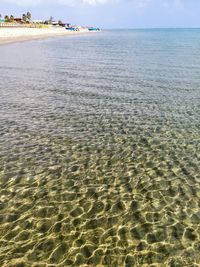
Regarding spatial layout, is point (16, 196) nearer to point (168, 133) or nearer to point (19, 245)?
point (19, 245)

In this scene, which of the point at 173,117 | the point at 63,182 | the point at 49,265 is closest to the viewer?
the point at 49,265

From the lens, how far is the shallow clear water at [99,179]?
9992mm

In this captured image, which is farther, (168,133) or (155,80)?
(155,80)

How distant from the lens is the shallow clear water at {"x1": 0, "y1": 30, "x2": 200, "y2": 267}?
999 centimetres

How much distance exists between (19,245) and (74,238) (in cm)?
191

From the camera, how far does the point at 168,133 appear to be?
1997 centimetres

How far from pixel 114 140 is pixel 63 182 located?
19.1ft

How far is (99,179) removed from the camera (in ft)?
46.6

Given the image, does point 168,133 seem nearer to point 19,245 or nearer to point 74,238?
point 74,238

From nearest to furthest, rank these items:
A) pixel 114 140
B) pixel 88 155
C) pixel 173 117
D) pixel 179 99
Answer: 1. pixel 88 155
2. pixel 114 140
3. pixel 173 117
4. pixel 179 99

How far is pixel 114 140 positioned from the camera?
18.7m

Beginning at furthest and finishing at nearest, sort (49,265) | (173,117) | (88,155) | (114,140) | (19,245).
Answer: (173,117) < (114,140) < (88,155) < (19,245) < (49,265)

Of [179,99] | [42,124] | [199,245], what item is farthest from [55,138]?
[179,99]

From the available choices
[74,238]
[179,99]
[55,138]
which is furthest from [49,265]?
[179,99]
